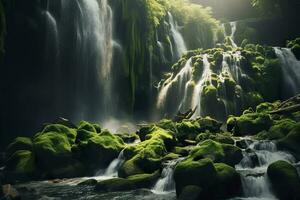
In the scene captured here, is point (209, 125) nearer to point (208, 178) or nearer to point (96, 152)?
point (96, 152)

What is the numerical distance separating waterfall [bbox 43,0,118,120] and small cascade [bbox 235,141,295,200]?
19683mm

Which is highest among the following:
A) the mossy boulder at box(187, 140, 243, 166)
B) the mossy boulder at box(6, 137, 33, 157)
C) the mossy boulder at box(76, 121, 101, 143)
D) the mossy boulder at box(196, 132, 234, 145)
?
the mossy boulder at box(76, 121, 101, 143)

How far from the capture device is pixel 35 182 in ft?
70.7

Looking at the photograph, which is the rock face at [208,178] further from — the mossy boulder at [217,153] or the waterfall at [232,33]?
the waterfall at [232,33]

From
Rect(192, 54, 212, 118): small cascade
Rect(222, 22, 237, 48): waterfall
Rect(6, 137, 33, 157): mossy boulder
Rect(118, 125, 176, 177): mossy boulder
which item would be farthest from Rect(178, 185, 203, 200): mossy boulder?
Rect(222, 22, 237, 48): waterfall

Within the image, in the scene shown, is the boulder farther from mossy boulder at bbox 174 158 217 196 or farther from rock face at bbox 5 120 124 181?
mossy boulder at bbox 174 158 217 196

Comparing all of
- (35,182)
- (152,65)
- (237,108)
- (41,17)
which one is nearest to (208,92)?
(237,108)

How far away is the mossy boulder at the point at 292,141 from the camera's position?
69.7ft

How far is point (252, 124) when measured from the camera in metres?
27.3

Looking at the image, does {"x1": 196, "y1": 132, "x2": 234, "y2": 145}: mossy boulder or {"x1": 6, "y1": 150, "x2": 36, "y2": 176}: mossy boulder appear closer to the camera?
{"x1": 6, "y1": 150, "x2": 36, "y2": 176}: mossy boulder

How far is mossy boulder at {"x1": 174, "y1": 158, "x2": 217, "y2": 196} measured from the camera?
1625 cm

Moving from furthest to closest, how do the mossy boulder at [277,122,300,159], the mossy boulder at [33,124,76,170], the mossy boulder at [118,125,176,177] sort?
the mossy boulder at [33,124,76,170]
the mossy boulder at [277,122,300,159]
the mossy boulder at [118,125,176,177]

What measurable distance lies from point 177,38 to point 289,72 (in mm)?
14451

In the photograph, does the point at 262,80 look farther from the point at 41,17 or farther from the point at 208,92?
the point at 41,17
